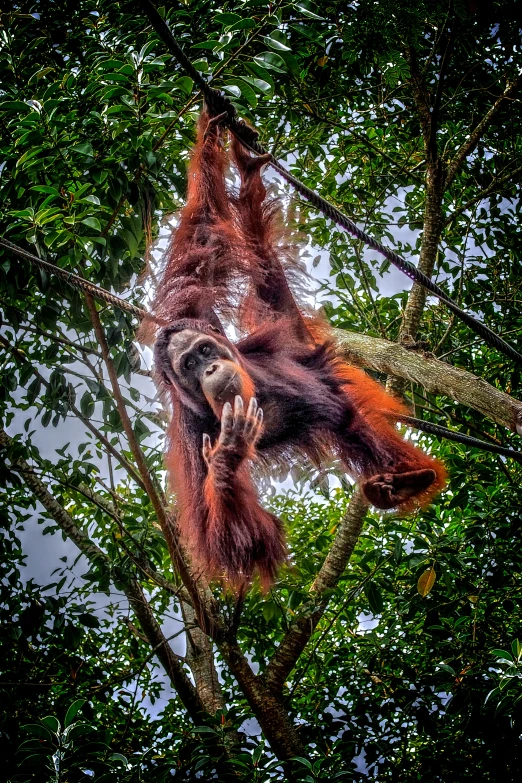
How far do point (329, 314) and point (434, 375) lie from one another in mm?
1590

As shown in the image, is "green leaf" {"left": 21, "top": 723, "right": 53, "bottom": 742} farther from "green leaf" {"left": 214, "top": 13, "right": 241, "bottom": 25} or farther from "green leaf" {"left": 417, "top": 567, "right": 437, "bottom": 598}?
"green leaf" {"left": 214, "top": 13, "right": 241, "bottom": 25}

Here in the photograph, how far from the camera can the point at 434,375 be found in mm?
2869

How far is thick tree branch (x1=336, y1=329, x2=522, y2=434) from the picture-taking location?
257 cm

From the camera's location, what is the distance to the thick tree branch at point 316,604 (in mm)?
3266

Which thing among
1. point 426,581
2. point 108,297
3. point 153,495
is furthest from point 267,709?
point 108,297

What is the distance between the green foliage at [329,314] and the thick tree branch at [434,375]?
46 centimetres

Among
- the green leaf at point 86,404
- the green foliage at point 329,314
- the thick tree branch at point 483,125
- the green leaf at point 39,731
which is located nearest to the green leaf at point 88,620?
the green foliage at point 329,314

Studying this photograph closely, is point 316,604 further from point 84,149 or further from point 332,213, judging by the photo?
point 84,149

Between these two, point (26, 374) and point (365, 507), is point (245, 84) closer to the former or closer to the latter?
point (26, 374)

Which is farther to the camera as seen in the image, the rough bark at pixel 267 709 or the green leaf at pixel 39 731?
the rough bark at pixel 267 709

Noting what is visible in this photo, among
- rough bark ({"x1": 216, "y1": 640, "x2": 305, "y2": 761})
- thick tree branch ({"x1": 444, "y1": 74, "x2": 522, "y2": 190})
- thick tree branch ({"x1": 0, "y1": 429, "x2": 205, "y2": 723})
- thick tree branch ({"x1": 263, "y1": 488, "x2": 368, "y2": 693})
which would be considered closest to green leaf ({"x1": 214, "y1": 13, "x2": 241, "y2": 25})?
thick tree branch ({"x1": 444, "y1": 74, "x2": 522, "y2": 190})

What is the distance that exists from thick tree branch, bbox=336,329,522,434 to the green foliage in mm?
465

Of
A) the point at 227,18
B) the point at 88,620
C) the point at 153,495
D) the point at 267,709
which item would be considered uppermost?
the point at 227,18

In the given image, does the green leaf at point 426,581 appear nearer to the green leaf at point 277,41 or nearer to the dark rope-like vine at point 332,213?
the dark rope-like vine at point 332,213
